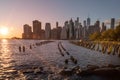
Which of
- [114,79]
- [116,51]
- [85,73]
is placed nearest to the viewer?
[114,79]

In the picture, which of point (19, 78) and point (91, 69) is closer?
point (19, 78)

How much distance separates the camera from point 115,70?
39938 mm

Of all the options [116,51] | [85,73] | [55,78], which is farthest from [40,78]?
[116,51]

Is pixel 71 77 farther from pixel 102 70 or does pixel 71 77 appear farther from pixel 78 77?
pixel 102 70

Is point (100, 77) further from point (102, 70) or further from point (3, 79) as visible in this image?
point (3, 79)

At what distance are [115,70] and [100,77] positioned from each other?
4.44 metres

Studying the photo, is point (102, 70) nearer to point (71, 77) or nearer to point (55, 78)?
point (71, 77)

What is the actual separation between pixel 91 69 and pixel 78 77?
505 cm

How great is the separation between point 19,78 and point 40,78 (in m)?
3.65

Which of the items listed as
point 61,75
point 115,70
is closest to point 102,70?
point 115,70

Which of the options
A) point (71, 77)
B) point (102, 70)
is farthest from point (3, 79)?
point (102, 70)

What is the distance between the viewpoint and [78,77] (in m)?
37.7

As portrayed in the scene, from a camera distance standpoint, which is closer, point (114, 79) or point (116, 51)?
point (114, 79)

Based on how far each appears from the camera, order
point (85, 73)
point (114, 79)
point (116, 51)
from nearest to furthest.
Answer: point (114, 79), point (85, 73), point (116, 51)
